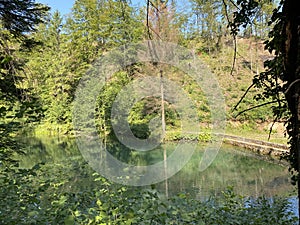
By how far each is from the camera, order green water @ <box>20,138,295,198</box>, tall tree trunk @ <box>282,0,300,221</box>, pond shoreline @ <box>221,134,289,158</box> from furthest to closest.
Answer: pond shoreline @ <box>221,134,289,158</box> < green water @ <box>20,138,295,198</box> < tall tree trunk @ <box>282,0,300,221</box>

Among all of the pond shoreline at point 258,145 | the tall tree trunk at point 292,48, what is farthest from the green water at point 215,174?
the tall tree trunk at point 292,48

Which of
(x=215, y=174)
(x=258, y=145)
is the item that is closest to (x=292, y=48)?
(x=215, y=174)

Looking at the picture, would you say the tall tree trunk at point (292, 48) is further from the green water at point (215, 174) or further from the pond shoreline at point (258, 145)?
the pond shoreline at point (258, 145)

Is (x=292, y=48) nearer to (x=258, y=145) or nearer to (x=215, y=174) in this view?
(x=215, y=174)

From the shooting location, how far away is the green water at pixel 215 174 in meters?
5.97

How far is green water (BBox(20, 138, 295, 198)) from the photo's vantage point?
19.6 ft

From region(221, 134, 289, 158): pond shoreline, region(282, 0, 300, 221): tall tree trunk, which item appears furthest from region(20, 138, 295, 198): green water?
region(282, 0, 300, 221): tall tree trunk

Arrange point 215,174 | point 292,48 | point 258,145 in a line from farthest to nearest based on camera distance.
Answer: point 258,145, point 215,174, point 292,48

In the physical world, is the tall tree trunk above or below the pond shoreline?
above

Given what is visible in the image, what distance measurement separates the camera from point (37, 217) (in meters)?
2.28

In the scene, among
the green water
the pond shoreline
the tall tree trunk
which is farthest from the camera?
the pond shoreline

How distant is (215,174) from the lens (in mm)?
9211

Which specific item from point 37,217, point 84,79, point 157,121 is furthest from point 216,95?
point 37,217

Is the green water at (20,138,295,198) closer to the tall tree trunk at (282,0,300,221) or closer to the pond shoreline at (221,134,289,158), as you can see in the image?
the pond shoreline at (221,134,289,158)
